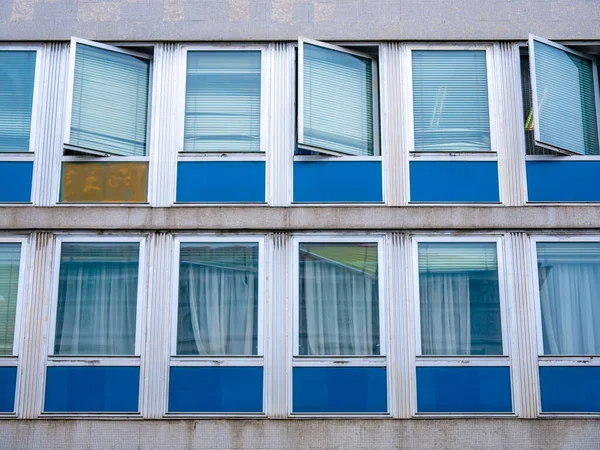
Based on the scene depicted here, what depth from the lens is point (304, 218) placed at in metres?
13.8

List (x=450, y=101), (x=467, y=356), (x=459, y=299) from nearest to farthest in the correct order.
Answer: (x=467, y=356), (x=459, y=299), (x=450, y=101)

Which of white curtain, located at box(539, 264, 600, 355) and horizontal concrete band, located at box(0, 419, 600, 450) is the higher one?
white curtain, located at box(539, 264, 600, 355)

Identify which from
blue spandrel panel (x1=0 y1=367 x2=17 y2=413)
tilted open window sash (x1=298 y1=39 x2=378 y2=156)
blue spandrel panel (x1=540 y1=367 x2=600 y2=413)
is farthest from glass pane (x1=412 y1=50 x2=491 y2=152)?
blue spandrel panel (x1=0 y1=367 x2=17 y2=413)

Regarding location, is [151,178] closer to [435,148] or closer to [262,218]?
[262,218]

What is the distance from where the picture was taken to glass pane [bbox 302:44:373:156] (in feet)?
46.5

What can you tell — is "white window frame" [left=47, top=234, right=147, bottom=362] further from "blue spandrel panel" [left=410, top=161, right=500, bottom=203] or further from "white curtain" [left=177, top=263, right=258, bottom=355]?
"blue spandrel panel" [left=410, top=161, right=500, bottom=203]

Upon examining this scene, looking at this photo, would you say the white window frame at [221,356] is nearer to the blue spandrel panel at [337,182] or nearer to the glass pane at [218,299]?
the glass pane at [218,299]

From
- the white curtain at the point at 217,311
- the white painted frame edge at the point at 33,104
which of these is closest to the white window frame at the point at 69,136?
the white painted frame edge at the point at 33,104

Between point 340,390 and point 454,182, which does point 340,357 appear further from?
point 454,182

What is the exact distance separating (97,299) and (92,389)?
1.29 m

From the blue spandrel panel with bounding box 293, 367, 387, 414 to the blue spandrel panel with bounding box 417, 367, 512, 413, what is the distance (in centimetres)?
55

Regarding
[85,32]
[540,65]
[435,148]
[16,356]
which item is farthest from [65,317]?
[540,65]

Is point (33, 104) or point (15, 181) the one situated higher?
point (33, 104)

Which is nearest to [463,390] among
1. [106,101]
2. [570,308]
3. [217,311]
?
[570,308]
